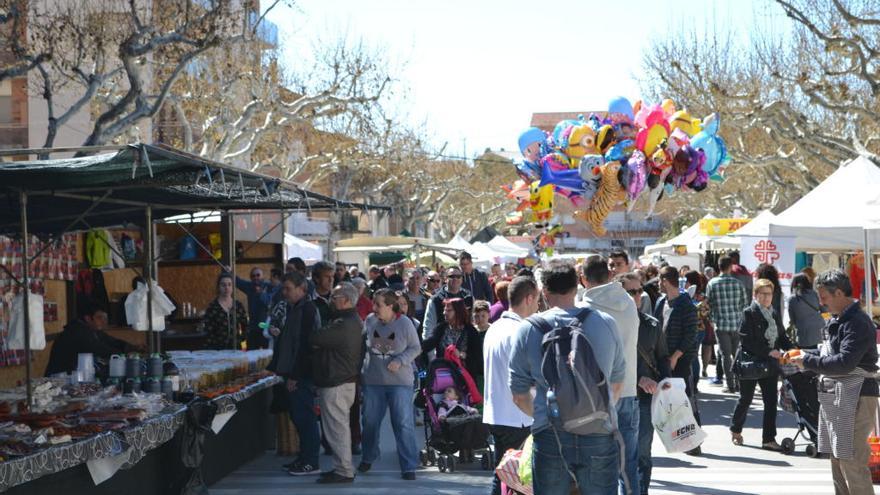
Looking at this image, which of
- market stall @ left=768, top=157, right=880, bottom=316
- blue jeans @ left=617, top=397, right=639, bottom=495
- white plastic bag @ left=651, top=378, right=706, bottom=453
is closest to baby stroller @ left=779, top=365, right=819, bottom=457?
white plastic bag @ left=651, top=378, right=706, bottom=453

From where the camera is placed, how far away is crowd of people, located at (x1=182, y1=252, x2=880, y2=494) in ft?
20.7

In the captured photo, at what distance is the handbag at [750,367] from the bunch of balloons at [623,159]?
5.92 metres

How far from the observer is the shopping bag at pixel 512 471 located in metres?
6.98

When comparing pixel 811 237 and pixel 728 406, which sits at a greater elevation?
pixel 811 237

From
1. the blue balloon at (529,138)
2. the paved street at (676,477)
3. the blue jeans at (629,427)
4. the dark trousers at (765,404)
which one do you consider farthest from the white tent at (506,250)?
the blue jeans at (629,427)

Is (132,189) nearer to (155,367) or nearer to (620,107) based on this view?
(155,367)

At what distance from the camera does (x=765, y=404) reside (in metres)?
12.0

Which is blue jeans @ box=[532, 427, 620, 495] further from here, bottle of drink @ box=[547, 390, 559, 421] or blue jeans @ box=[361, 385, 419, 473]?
blue jeans @ box=[361, 385, 419, 473]

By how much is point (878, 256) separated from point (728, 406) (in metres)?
7.03

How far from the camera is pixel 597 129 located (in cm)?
1847

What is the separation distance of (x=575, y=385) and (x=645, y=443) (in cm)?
337

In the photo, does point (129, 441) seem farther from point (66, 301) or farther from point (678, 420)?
point (66, 301)

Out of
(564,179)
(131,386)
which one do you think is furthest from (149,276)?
(564,179)

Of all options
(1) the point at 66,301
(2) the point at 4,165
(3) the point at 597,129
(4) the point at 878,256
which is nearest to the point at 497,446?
(2) the point at 4,165
